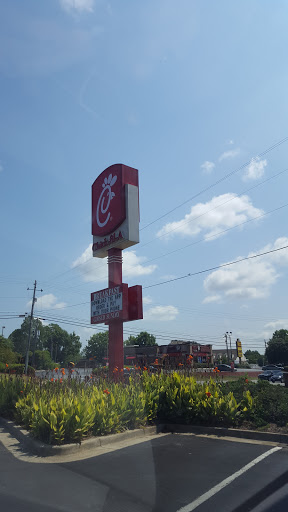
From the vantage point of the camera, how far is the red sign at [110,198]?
14750 millimetres

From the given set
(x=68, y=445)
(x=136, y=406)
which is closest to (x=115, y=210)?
(x=136, y=406)

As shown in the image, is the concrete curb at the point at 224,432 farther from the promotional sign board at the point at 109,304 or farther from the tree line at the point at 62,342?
the tree line at the point at 62,342

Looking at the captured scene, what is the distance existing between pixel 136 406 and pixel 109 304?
6.09 metres

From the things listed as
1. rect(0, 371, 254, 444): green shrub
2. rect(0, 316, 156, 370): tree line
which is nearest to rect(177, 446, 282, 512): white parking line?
rect(0, 371, 254, 444): green shrub

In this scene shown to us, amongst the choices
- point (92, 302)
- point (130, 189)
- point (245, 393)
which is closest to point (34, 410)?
point (245, 393)

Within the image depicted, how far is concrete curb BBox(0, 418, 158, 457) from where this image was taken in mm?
6754

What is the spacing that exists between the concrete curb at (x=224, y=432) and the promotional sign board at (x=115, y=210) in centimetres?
703

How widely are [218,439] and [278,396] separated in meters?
2.07

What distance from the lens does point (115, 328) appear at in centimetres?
1424

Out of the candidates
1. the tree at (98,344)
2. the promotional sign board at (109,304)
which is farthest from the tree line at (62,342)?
the promotional sign board at (109,304)

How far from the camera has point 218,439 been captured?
7906 millimetres

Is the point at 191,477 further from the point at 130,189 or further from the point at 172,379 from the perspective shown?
the point at 130,189

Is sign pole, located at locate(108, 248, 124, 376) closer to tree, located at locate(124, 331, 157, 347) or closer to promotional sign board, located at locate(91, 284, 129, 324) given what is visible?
promotional sign board, located at locate(91, 284, 129, 324)

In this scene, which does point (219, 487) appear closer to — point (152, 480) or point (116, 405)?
point (152, 480)
